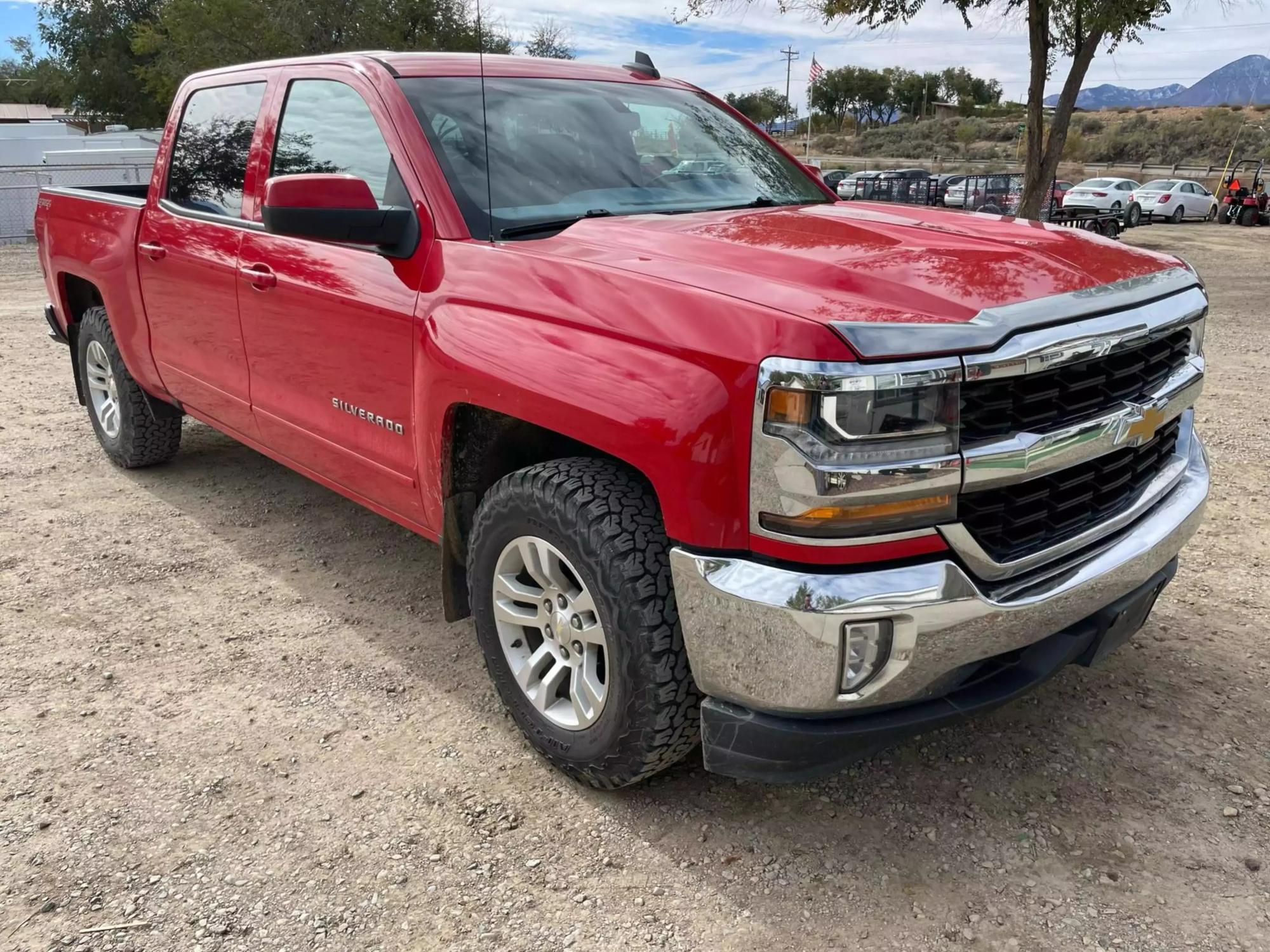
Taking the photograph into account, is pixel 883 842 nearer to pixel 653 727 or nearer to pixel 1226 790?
pixel 653 727

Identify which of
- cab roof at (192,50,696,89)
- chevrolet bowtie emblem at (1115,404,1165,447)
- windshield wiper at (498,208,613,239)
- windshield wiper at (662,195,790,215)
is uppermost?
cab roof at (192,50,696,89)

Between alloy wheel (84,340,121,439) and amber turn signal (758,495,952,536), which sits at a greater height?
amber turn signal (758,495,952,536)

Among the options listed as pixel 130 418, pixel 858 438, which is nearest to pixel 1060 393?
pixel 858 438

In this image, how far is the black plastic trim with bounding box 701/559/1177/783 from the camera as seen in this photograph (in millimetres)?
2178

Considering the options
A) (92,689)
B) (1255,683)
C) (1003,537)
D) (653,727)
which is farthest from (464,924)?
(1255,683)

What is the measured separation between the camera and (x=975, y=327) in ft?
6.77

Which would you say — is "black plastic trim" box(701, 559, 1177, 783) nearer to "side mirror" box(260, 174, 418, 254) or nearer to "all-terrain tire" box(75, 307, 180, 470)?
"side mirror" box(260, 174, 418, 254)

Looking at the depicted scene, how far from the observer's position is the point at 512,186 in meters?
3.02

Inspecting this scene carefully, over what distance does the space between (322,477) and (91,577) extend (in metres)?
1.22

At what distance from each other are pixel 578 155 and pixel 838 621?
6.21 ft

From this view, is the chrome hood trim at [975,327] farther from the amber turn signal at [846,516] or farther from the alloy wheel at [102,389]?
the alloy wheel at [102,389]

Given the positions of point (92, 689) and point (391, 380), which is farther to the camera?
point (92, 689)

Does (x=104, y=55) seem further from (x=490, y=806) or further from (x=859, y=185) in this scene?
(x=490, y=806)

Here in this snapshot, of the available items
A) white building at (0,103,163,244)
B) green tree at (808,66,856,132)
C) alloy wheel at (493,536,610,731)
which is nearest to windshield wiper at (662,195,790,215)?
alloy wheel at (493,536,610,731)
